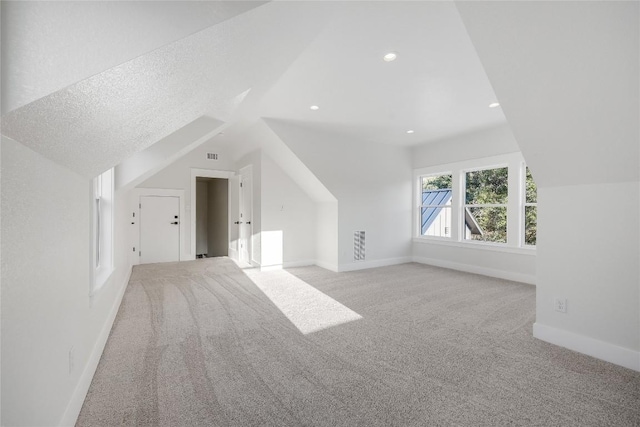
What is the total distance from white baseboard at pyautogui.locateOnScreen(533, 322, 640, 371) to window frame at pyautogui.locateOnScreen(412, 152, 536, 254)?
239cm

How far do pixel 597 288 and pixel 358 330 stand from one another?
1.96m

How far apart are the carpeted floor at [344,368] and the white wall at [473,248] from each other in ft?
3.39

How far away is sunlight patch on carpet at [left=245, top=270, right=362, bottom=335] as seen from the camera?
2.97 metres

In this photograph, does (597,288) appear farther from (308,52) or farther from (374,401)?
(308,52)

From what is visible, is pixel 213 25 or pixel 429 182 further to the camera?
pixel 429 182

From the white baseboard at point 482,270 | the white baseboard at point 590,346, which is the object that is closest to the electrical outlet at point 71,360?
the white baseboard at point 590,346

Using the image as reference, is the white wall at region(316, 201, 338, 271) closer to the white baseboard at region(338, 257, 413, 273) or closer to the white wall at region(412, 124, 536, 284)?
the white baseboard at region(338, 257, 413, 273)

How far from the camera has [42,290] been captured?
4.03 ft

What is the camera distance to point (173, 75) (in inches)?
47.6

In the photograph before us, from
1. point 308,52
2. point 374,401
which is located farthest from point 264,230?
point 374,401

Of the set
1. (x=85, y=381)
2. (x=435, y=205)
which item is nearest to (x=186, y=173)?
(x=85, y=381)

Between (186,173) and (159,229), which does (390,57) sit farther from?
(159,229)

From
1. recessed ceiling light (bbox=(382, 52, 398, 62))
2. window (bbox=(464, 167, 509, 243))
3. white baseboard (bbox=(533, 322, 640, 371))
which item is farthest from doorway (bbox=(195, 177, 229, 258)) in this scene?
white baseboard (bbox=(533, 322, 640, 371))

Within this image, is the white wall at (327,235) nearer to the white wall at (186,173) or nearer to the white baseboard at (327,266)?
the white baseboard at (327,266)
